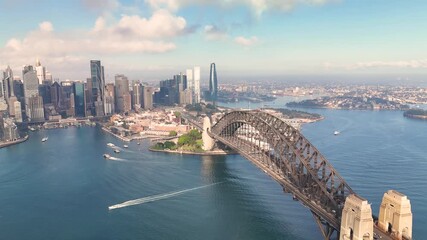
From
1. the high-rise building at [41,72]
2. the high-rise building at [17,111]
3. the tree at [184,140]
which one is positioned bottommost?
the tree at [184,140]

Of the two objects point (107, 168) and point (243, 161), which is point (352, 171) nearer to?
point (243, 161)

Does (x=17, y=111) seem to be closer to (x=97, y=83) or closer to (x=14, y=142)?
(x=14, y=142)

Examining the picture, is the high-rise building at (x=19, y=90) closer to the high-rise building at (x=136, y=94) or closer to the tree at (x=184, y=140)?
the high-rise building at (x=136, y=94)

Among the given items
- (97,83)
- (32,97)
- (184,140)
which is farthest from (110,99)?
(184,140)

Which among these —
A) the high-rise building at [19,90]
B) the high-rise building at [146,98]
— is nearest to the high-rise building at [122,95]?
the high-rise building at [146,98]

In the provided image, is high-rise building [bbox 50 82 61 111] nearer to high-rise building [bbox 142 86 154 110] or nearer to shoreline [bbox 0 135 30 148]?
high-rise building [bbox 142 86 154 110]
